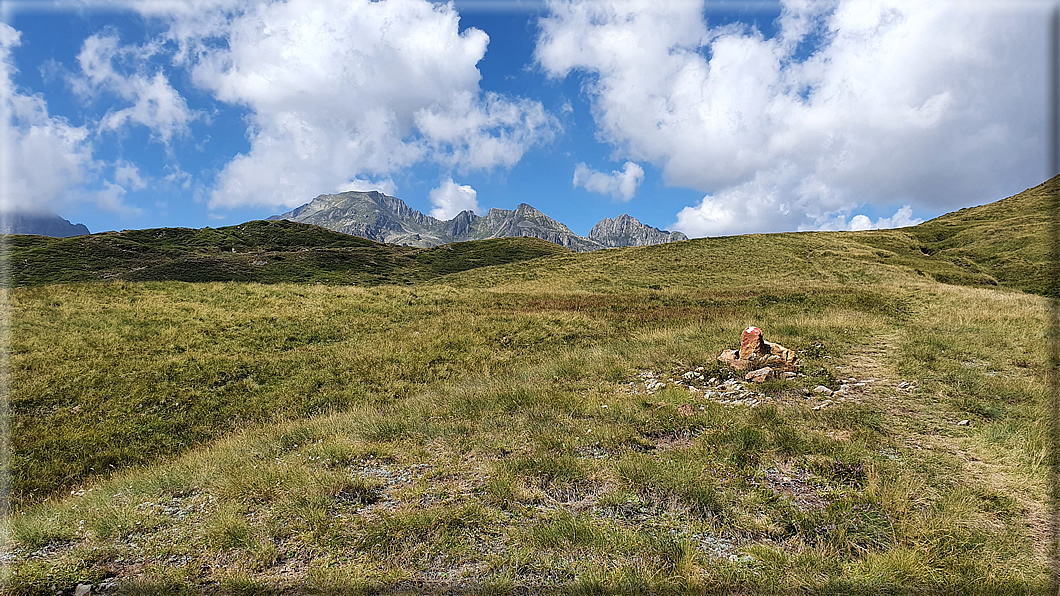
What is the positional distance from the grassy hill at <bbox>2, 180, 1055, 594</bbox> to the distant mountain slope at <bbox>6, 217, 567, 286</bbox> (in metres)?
62.0

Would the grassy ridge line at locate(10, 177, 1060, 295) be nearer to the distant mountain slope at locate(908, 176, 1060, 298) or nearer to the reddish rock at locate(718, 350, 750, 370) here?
the distant mountain slope at locate(908, 176, 1060, 298)

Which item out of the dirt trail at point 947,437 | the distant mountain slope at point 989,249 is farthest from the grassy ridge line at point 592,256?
the dirt trail at point 947,437

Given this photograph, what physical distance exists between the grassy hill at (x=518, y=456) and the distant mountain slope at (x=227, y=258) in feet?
204

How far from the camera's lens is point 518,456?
25.4ft

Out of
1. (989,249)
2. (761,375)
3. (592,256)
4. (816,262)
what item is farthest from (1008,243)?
(761,375)

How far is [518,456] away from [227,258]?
106989 millimetres

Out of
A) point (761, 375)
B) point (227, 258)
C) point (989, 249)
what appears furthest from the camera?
point (227, 258)

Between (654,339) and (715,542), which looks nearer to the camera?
(715,542)

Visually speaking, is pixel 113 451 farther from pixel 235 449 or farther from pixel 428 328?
pixel 428 328

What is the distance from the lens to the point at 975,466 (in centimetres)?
671

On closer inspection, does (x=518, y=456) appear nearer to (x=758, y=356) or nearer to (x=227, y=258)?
(x=758, y=356)

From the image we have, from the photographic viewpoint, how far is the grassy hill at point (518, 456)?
5016 mm

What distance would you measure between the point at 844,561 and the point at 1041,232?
260ft


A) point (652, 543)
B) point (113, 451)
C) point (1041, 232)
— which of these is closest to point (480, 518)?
point (652, 543)
